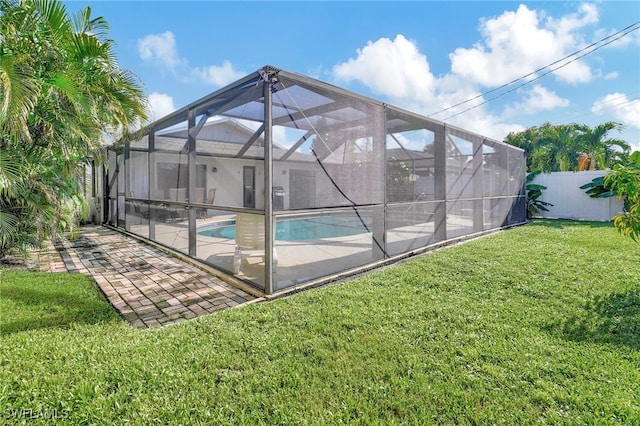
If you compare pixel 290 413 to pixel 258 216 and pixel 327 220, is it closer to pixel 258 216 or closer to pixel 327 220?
pixel 258 216

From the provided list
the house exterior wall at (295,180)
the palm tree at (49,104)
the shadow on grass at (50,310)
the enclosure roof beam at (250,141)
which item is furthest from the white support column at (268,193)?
the palm tree at (49,104)

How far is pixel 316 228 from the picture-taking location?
18.0 feet

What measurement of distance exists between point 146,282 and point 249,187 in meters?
2.02

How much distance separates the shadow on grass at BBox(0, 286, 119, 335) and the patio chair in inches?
70.6

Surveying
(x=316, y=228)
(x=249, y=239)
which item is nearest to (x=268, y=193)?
(x=249, y=239)

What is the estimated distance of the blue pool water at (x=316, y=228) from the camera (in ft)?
16.8

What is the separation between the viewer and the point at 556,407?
207 cm

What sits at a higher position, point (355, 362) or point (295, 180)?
point (295, 180)

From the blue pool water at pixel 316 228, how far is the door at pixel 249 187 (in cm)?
64

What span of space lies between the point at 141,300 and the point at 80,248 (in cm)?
428

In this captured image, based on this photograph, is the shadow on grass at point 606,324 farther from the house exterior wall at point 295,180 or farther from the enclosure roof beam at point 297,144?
the enclosure roof beam at point 297,144

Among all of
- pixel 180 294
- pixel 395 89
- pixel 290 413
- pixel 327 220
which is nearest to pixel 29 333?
pixel 180 294

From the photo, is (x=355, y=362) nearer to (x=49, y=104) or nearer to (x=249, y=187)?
(x=249, y=187)

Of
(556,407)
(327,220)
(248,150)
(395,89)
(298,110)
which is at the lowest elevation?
(556,407)
